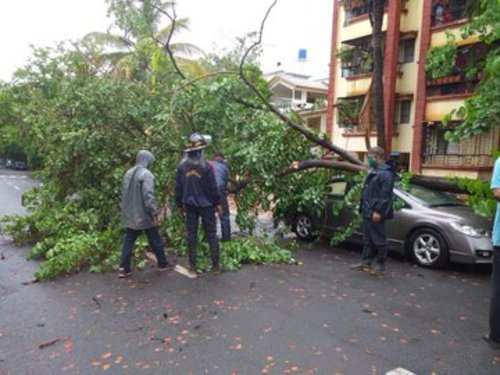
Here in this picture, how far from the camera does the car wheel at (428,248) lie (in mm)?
6809

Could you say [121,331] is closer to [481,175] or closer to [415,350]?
[415,350]

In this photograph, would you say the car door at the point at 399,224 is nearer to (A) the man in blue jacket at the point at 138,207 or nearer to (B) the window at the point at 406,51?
(A) the man in blue jacket at the point at 138,207

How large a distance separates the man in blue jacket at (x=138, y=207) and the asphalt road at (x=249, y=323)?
0.50 meters

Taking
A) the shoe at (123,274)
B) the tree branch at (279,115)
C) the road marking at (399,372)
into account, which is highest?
the tree branch at (279,115)

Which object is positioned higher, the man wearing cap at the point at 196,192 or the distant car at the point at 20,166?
the man wearing cap at the point at 196,192

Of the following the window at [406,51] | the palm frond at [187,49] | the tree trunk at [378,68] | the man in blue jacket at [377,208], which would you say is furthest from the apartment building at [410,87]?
the man in blue jacket at [377,208]

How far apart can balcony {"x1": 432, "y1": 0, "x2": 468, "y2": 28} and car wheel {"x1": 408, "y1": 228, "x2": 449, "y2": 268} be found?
49.6 feet

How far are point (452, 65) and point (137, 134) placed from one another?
618 cm

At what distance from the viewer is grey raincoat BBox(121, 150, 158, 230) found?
603 centimetres

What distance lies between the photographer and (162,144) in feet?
26.1

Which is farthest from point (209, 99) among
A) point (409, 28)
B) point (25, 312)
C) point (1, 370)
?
point (409, 28)

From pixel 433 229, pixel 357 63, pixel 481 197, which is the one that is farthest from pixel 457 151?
pixel 481 197

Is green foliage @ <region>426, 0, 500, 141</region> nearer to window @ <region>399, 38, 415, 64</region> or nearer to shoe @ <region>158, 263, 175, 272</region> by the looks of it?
shoe @ <region>158, 263, 175, 272</region>

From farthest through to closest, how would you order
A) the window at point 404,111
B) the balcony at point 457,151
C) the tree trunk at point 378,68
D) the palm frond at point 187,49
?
the palm frond at point 187,49 → the window at point 404,111 → the balcony at point 457,151 → the tree trunk at point 378,68
